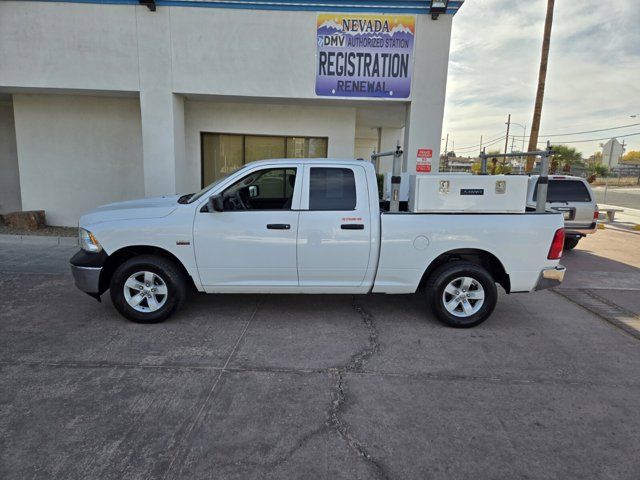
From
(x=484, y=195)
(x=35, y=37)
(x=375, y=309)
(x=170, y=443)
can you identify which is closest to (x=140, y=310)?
(x=170, y=443)

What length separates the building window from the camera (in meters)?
10.6

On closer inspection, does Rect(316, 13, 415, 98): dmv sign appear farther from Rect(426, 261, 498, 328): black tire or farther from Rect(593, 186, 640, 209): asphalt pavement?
Rect(593, 186, 640, 209): asphalt pavement

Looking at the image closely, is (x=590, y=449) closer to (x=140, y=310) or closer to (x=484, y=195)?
(x=484, y=195)

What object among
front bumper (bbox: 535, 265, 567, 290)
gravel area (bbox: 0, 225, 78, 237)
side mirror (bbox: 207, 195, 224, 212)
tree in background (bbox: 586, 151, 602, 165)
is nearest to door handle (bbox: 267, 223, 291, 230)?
side mirror (bbox: 207, 195, 224, 212)

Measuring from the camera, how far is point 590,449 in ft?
9.11

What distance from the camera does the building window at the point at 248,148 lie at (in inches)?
418

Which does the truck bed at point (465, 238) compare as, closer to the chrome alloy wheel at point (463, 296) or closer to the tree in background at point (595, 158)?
the chrome alloy wheel at point (463, 296)

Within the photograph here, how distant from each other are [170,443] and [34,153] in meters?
10.4

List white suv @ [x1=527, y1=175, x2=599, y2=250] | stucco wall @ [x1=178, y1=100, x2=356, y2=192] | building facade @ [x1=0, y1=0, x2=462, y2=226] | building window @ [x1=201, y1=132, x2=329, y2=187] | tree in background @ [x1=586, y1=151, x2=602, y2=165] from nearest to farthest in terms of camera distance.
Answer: building facade @ [x1=0, y1=0, x2=462, y2=226] < white suv @ [x1=527, y1=175, x2=599, y2=250] < stucco wall @ [x1=178, y1=100, x2=356, y2=192] < building window @ [x1=201, y1=132, x2=329, y2=187] < tree in background @ [x1=586, y1=151, x2=602, y2=165]

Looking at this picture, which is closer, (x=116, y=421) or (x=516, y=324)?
(x=116, y=421)

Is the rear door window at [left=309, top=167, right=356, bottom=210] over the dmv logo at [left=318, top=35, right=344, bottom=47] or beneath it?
beneath

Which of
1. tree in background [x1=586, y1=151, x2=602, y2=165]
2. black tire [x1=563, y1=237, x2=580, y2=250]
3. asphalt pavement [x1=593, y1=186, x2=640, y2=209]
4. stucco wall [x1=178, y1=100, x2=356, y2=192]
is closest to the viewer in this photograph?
black tire [x1=563, y1=237, x2=580, y2=250]

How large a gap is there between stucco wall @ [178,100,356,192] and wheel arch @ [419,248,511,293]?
631cm

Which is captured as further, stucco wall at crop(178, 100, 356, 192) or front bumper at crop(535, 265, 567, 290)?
stucco wall at crop(178, 100, 356, 192)
